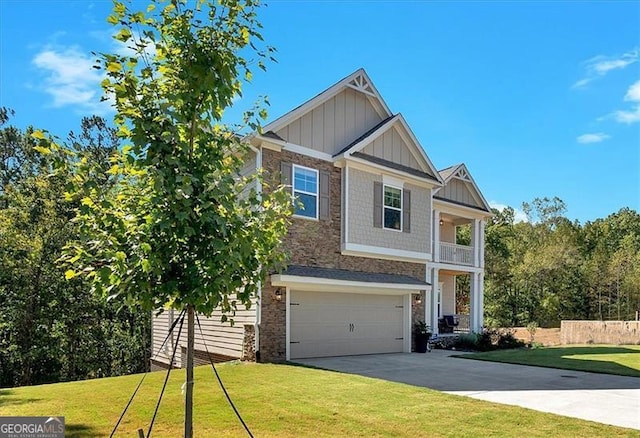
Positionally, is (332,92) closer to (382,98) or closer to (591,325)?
(382,98)

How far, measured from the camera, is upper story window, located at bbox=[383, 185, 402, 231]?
16.3m

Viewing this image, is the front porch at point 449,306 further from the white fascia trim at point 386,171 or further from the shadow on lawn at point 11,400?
the shadow on lawn at point 11,400

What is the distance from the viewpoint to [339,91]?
1552cm

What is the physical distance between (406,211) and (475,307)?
7.44 m

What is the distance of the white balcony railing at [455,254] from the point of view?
20.6 metres

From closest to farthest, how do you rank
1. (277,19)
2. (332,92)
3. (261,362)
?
(277,19)
(261,362)
(332,92)

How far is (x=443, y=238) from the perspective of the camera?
77.3 feet

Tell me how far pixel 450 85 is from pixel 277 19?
33.3 feet

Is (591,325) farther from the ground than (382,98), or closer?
closer

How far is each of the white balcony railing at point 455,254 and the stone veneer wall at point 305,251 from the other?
5.03 m

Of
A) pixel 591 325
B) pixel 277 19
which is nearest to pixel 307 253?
pixel 277 19

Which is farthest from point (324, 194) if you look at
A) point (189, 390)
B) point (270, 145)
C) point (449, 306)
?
point (449, 306)

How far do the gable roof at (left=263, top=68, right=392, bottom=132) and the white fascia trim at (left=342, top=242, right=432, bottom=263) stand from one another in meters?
4.08

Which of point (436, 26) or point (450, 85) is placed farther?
point (450, 85)
